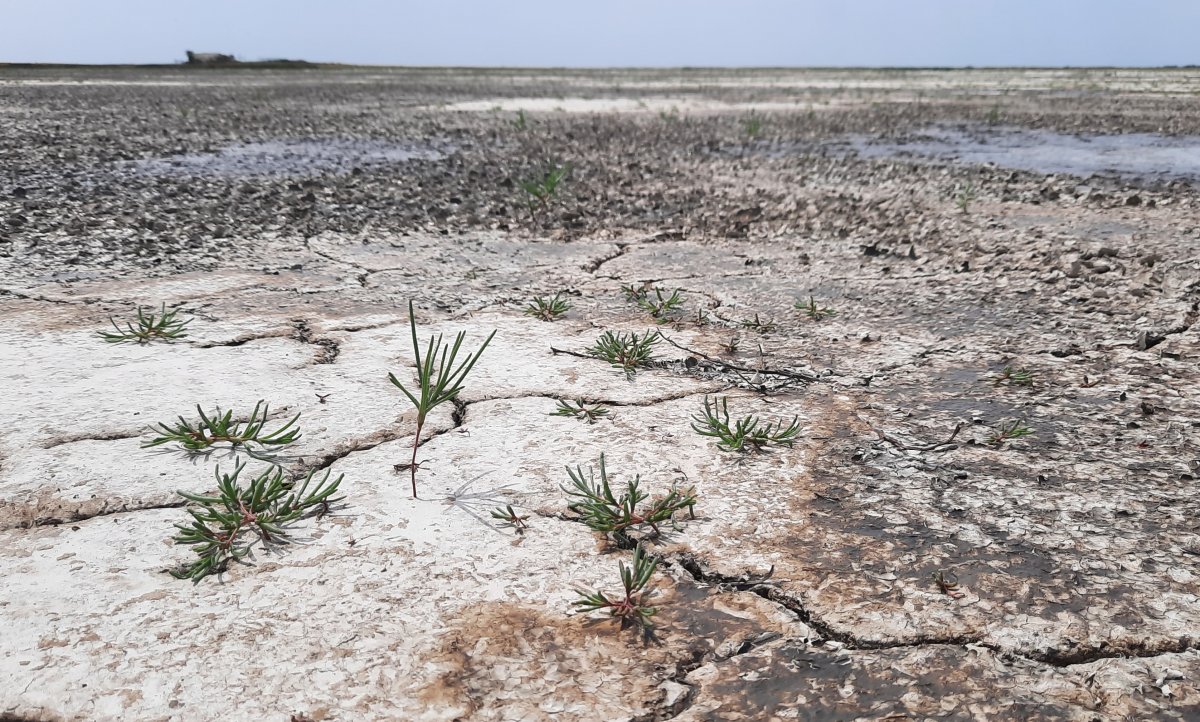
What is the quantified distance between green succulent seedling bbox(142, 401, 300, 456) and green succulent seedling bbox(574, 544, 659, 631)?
87 centimetres

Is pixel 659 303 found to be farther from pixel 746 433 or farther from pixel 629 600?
pixel 629 600

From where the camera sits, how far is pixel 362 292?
3.22 meters

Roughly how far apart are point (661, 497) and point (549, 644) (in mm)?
513

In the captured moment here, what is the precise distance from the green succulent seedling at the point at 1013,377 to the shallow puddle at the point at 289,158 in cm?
509

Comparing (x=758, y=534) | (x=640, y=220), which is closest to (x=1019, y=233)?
(x=640, y=220)

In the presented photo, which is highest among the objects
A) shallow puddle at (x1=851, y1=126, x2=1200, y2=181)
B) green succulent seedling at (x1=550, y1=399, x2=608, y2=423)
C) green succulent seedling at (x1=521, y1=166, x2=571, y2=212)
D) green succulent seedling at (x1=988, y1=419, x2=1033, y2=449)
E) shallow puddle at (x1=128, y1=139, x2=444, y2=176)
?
shallow puddle at (x1=851, y1=126, x2=1200, y2=181)

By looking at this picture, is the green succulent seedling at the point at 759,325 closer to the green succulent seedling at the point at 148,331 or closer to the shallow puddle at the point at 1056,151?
the green succulent seedling at the point at 148,331

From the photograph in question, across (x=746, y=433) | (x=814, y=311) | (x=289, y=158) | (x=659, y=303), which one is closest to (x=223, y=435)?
(x=746, y=433)

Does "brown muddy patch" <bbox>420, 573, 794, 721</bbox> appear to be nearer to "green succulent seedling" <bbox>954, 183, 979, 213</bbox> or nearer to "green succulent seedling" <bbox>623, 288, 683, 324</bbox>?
"green succulent seedling" <bbox>623, 288, 683, 324</bbox>

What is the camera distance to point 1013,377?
2.34m

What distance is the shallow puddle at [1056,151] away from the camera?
626 cm

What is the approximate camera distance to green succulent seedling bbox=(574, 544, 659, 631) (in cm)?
134

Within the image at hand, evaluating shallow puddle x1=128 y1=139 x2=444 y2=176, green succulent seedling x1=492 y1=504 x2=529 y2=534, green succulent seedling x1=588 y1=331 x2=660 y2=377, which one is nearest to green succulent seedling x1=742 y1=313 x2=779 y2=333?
green succulent seedling x1=588 y1=331 x2=660 y2=377

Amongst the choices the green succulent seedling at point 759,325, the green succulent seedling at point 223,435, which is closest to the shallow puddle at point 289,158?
the green succulent seedling at point 759,325
